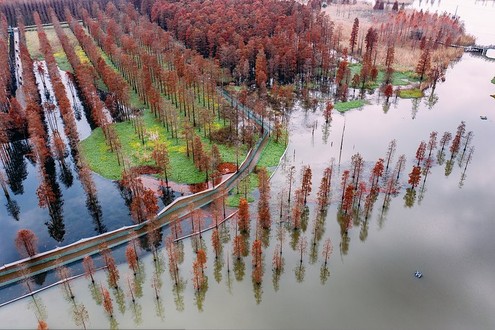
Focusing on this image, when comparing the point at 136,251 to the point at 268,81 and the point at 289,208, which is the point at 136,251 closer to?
the point at 289,208

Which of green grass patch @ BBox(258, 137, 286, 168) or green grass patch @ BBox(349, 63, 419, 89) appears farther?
green grass patch @ BBox(349, 63, 419, 89)

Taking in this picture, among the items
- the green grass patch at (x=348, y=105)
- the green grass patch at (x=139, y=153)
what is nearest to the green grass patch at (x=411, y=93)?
the green grass patch at (x=348, y=105)

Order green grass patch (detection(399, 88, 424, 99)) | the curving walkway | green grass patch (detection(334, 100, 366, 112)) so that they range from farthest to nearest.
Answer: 1. green grass patch (detection(399, 88, 424, 99))
2. green grass patch (detection(334, 100, 366, 112))
3. the curving walkway

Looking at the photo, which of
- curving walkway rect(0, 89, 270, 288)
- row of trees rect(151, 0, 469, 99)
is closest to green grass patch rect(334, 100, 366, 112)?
row of trees rect(151, 0, 469, 99)

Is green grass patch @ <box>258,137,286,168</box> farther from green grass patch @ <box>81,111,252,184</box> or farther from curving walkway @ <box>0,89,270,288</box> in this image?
green grass patch @ <box>81,111,252,184</box>

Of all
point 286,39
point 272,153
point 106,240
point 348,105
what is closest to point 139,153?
point 106,240

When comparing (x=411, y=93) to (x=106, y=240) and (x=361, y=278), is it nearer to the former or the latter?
(x=361, y=278)

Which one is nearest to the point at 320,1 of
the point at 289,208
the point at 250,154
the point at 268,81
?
the point at 268,81
